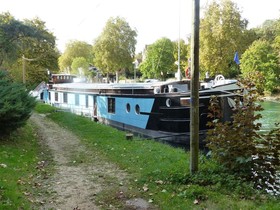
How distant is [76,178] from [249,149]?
12.3ft

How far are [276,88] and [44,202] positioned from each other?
49603 mm

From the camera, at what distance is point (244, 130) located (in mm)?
6656

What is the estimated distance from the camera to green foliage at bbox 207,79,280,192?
6.43 meters

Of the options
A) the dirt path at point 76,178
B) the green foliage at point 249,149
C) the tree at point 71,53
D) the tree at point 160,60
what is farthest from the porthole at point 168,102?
the tree at point 71,53

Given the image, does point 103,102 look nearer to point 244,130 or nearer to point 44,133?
point 44,133

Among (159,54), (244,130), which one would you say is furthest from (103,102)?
(159,54)

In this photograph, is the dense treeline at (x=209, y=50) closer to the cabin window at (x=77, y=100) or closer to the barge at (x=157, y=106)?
the cabin window at (x=77, y=100)

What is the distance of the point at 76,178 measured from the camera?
7.66 meters

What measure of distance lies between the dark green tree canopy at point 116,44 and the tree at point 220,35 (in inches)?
445

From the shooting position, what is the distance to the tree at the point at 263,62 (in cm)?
4774

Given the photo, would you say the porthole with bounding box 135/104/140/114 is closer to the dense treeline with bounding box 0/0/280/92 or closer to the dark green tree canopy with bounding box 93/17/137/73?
the dense treeline with bounding box 0/0/280/92

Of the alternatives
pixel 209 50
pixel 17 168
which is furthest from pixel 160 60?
pixel 17 168

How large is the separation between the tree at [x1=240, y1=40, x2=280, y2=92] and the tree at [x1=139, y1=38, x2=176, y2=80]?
1954cm

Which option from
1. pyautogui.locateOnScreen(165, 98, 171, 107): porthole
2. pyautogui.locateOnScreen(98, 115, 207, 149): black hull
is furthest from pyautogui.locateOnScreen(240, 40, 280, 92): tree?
pyautogui.locateOnScreen(165, 98, 171, 107): porthole
